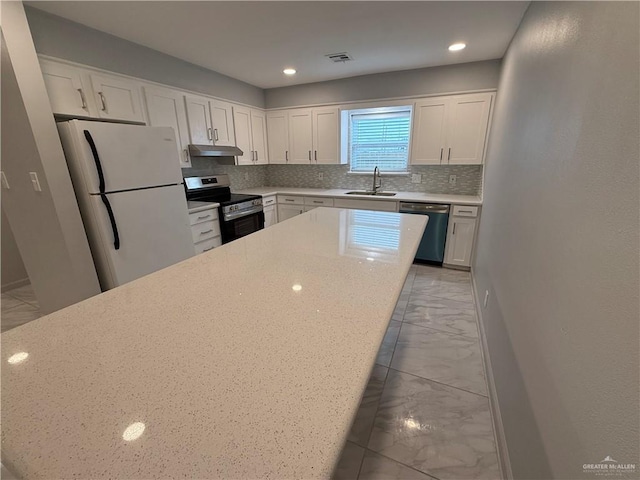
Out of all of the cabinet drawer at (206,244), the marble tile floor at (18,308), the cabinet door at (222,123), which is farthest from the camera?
the cabinet door at (222,123)

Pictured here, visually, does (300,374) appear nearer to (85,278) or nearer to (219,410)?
(219,410)

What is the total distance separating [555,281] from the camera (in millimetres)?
917

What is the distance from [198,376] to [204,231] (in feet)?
8.75

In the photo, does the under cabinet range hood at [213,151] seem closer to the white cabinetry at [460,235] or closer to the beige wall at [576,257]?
the white cabinetry at [460,235]

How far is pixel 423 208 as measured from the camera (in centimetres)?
334

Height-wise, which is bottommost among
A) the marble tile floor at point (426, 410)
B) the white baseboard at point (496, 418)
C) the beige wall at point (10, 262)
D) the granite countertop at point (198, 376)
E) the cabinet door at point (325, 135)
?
the marble tile floor at point (426, 410)

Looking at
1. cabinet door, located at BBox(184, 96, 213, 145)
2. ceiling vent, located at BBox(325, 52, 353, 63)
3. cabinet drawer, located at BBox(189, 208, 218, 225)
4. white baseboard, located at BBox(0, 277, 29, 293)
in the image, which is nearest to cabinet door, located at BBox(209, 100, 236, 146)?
cabinet door, located at BBox(184, 96, 213, 145)

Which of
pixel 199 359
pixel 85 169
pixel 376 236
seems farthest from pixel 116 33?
pixel 199 359

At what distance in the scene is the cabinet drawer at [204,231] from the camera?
291cm

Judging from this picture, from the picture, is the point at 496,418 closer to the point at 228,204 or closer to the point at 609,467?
the point at 609,467

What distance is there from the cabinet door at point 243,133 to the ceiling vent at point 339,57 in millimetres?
1528

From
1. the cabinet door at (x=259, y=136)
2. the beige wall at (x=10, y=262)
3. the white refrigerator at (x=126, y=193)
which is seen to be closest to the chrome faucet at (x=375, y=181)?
the cabinet door at (x=259, y=136)

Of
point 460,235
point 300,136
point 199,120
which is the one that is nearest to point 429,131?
point 460,235

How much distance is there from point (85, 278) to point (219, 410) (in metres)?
2.39
